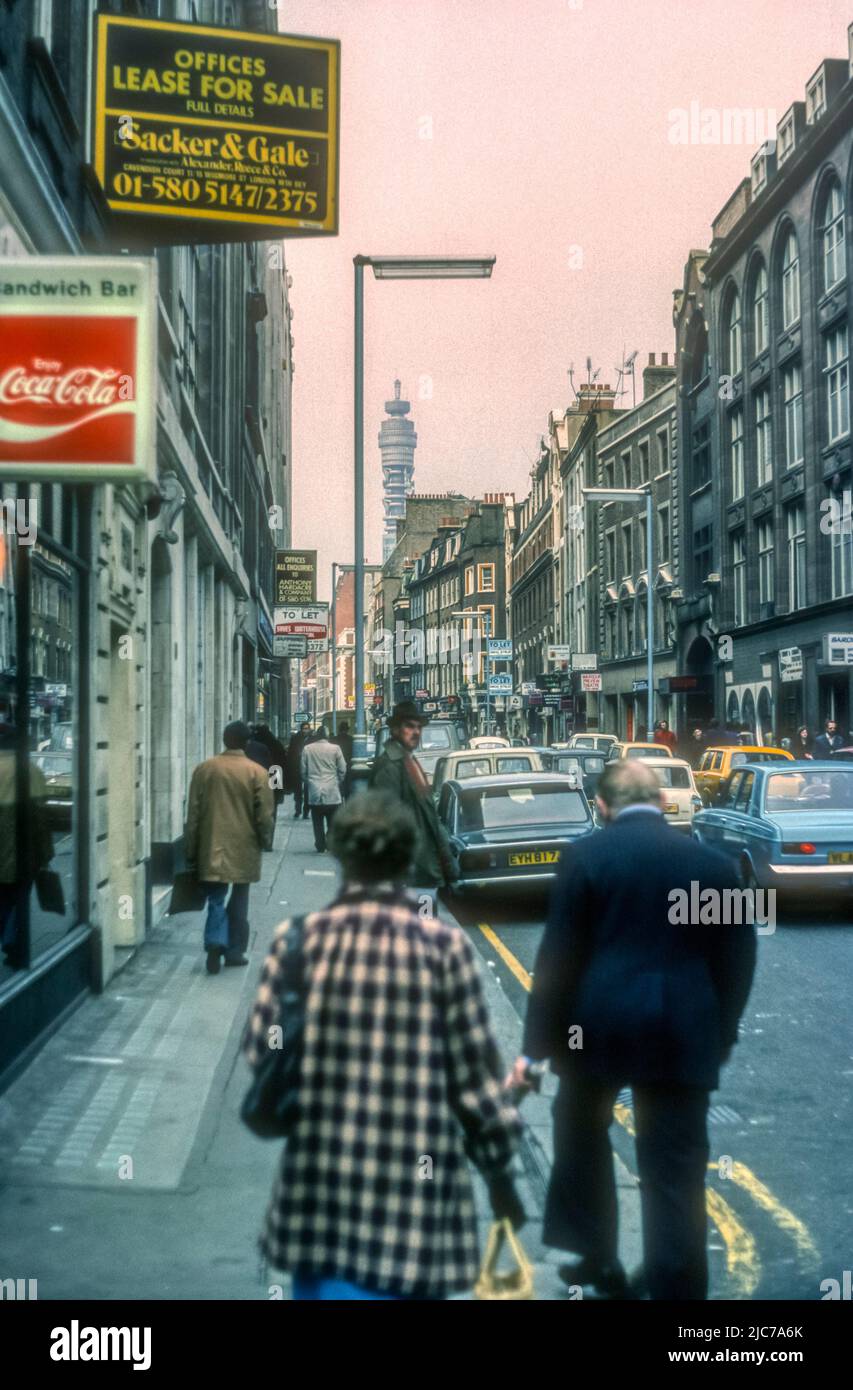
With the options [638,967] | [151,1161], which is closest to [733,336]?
[151,1161]

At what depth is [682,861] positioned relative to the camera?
443 cm

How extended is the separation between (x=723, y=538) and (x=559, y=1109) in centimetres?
4468

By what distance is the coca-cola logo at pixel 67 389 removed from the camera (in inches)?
228

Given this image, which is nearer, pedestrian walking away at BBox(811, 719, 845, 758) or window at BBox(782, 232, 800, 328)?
pedestrian walking away at BBox(811, 719, 845, 758)

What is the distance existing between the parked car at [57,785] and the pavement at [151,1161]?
1.25 meters

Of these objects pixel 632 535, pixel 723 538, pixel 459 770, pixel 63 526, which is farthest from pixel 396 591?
pixel 63 526

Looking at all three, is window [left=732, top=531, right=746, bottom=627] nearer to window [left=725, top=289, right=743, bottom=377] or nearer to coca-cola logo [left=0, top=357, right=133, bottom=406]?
window [left=725, top=289, right=743, bottom=377]

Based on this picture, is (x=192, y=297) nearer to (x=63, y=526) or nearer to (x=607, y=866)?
(x=63, y=526)

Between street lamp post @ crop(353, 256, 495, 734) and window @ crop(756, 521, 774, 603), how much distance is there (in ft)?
81.0

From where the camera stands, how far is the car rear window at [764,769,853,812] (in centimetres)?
1486

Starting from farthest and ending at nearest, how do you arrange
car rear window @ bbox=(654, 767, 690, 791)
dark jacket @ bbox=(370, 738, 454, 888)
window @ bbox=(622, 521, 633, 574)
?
window @ bbox=(622, 521, 633, 574), car rear window @ bbox=(654, 767, 690, 791), dark jacket @ bbox=(370, 738, 454, 888)

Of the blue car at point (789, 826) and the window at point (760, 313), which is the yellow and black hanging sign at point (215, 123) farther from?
the window at point (760, 313)

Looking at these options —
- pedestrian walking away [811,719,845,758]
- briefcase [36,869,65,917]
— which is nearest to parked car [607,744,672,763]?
pedestrian walking away [811,719,845,758]

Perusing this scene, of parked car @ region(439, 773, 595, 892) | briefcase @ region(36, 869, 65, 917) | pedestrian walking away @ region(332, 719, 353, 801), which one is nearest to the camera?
briefcase @ region(36, 869, 65, 917)
